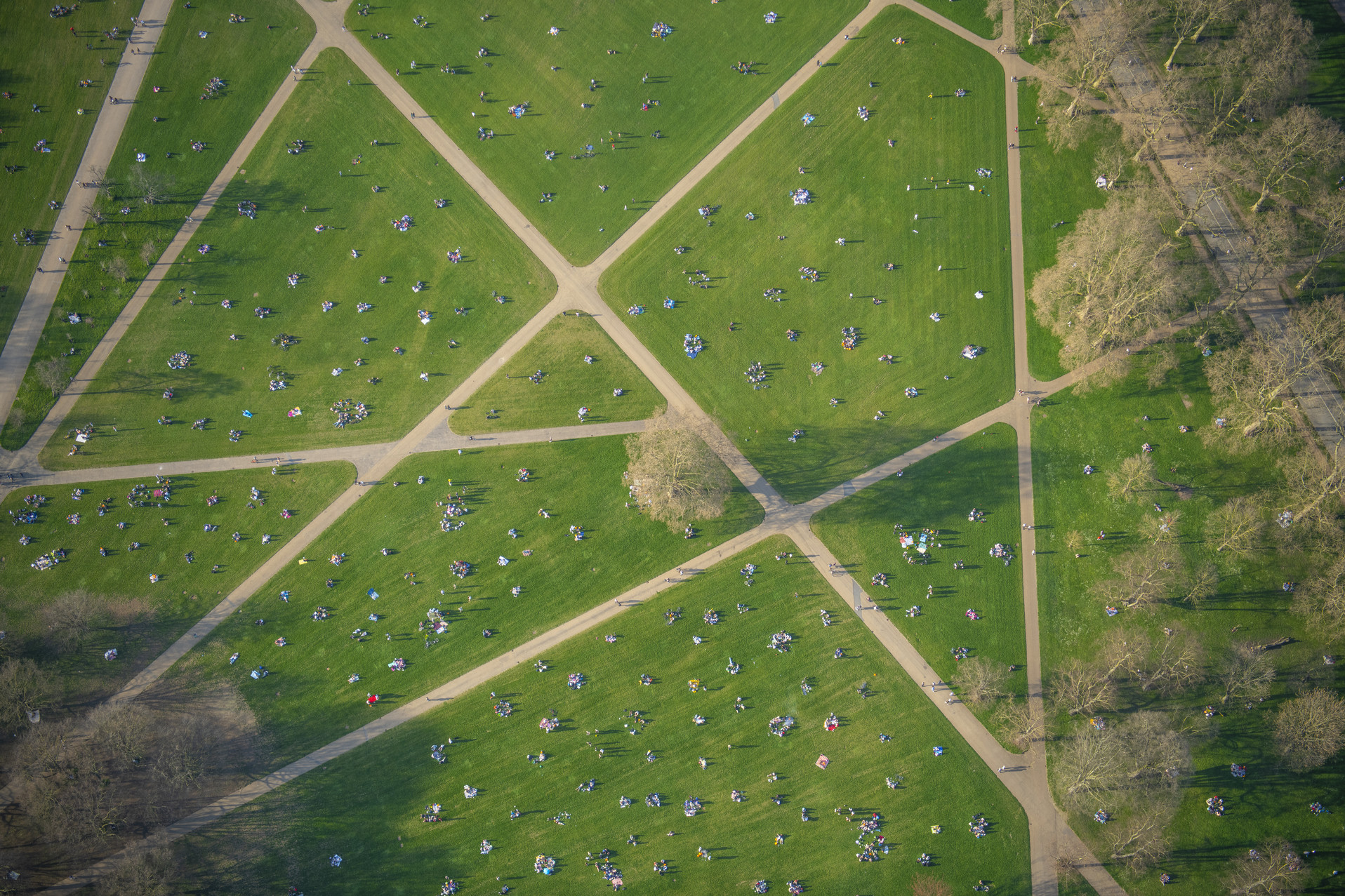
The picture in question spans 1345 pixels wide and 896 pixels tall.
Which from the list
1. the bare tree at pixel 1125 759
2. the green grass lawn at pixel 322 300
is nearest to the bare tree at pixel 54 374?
the green grass lawn at pixel 322 300

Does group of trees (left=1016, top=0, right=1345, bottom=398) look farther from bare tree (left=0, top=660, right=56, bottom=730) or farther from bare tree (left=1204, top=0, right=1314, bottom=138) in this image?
bare tree (left=0, top=660, right=56, bottom=730)

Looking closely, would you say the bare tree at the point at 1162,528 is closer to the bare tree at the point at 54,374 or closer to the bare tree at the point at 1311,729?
the bare tree at the point at 1311,729

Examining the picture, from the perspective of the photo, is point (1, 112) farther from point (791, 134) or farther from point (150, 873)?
point (791, 134)

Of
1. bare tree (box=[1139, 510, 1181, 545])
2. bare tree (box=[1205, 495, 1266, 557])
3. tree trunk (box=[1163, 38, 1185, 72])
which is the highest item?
tree trunk (box=[1163, 38, 1185, 72])

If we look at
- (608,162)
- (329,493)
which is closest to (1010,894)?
(329,493)

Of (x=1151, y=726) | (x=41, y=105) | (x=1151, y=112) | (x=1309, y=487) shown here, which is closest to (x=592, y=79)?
(x=41, y=105)

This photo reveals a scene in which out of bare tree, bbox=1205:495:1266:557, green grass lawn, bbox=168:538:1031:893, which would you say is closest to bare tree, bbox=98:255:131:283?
green grass lawn, bbox=168:538:1031:893
